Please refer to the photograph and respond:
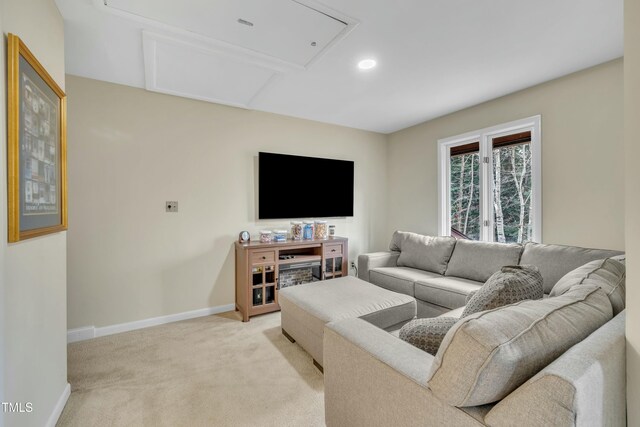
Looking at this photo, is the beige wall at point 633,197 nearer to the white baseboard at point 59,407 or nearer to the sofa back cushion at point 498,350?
the sofa back cushion at point 498,350

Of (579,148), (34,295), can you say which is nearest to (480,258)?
(579,148)

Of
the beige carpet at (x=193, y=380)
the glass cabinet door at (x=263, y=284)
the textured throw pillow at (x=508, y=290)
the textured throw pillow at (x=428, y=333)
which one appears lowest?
the beige carpet at (x=193, y=380)

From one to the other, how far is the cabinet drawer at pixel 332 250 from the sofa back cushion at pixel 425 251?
2.55 feet

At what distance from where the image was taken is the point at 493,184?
3.21 m

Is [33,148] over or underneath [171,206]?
over

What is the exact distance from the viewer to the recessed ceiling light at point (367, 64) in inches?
89.9

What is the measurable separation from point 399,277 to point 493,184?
5.05ft

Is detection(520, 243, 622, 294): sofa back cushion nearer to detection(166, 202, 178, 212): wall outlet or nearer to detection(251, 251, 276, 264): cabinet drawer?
detection(251, 251, 276, 264): cabinet drawer

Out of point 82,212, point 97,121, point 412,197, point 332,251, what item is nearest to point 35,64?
point 97,121

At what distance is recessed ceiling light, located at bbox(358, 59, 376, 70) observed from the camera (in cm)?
228

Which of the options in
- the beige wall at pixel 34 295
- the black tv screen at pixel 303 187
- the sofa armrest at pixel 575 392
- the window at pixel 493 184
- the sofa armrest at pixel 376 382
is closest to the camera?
the sofa armrest at pixel 575 392

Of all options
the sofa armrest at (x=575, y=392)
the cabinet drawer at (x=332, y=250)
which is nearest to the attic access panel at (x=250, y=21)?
the sofa armrest at (x=575, y=392)

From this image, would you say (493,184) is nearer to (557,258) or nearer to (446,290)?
(557,258)

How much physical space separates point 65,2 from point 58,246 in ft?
4.72
